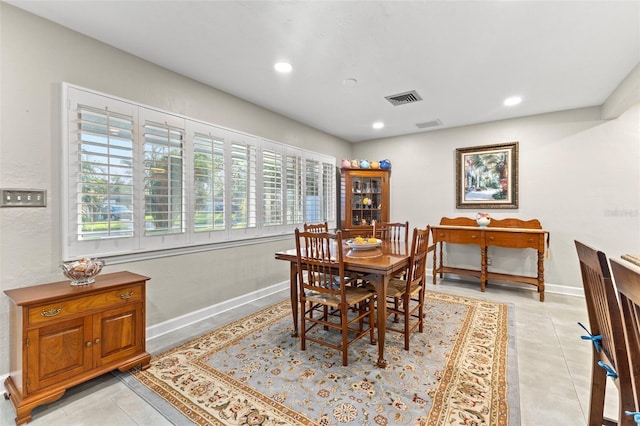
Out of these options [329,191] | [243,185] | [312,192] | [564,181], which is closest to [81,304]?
[243,185]

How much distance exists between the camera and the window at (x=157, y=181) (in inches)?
86.5

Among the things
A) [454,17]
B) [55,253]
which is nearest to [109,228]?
[55,253]

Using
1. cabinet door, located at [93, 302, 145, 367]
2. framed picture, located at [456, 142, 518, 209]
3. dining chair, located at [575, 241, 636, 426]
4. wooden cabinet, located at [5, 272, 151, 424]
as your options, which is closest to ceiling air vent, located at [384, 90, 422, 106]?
framed picture, located at [456, 142, 518, 209]

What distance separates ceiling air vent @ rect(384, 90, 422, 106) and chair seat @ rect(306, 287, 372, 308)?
2347mm

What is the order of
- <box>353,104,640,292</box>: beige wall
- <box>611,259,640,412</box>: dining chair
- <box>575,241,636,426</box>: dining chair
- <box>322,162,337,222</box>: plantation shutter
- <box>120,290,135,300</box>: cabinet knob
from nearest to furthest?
<box>611,259,640,412</box>: dining chair < <box>575,241,636,426</box>: dining chair < <box>120,290,135,300</box>: cabinet knob < <box>353,104,640,292</box>: beige wall < <box>322,162,337,222</box>: plantation shutter

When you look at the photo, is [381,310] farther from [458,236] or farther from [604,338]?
[458,236]

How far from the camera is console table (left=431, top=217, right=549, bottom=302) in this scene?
379 centimetres

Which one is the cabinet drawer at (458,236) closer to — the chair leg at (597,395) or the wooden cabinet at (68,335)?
the chair leg at (597,395)

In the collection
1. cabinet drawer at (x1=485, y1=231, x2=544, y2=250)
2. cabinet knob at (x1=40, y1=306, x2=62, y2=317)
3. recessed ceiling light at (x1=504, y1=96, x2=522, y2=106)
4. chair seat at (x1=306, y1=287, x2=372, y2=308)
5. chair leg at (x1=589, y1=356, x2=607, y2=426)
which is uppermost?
recessed ceiling light at (x1=504, y1=96, x2=522, y2=106)

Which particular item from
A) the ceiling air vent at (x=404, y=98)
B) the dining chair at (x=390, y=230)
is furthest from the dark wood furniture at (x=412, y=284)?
the ceiling air vent at (x=404, y=98)

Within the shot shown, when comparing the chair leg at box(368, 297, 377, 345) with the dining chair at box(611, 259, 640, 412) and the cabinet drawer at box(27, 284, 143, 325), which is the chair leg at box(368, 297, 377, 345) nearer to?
the dining chair at box(611, 259, 640, 412)

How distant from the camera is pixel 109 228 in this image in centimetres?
235

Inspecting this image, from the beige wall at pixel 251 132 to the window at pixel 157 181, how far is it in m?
0.11

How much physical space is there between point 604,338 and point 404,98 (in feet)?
9.74
